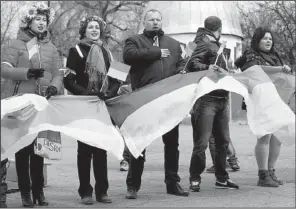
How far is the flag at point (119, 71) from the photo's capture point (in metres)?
6.60

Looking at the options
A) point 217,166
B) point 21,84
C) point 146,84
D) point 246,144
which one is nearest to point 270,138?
point 217,166

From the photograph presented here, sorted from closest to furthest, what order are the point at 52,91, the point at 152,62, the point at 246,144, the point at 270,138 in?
the point at 52,91 < the point at 152,62 < the point at 270,138 < the point at 246,144

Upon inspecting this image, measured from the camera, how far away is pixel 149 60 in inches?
271

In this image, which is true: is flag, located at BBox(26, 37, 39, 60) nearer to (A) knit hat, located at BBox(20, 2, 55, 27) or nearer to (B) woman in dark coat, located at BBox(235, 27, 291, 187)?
(A) knit hat, located at BBox(20, 2, 55, 27)

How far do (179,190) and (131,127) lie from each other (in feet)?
3.32

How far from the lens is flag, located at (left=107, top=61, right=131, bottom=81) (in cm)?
660

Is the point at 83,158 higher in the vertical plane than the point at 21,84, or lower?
lower

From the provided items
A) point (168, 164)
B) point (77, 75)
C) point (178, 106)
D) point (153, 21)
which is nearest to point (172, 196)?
point (168, 164)

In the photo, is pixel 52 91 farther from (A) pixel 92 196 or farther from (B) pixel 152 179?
(B) pixel 152 179

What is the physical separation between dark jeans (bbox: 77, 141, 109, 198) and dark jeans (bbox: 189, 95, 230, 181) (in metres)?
1.22

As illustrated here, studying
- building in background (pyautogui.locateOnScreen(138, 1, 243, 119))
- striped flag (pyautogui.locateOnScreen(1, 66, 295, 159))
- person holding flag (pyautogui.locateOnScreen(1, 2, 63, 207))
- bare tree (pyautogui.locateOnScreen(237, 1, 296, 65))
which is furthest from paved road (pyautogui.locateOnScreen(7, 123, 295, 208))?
building in background (pyautogui.locateOnScreen(138, 1, 243, 119))

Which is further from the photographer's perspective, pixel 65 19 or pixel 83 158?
pixel 65 19

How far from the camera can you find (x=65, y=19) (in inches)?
1609

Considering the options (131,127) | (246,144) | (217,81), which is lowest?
(246,144)
